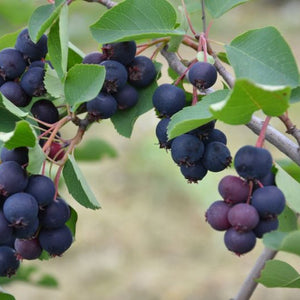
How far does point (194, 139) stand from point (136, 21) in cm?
19

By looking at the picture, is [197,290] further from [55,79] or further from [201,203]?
[55,79]

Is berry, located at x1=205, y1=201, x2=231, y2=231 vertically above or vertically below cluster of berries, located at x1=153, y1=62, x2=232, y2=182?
below

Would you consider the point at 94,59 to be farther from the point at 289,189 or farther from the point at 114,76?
the point at 289,189

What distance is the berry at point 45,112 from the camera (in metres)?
0.91

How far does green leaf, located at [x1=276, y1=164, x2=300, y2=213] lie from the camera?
744 mm

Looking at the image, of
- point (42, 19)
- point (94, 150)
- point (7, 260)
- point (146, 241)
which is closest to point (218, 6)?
point (42, 19)

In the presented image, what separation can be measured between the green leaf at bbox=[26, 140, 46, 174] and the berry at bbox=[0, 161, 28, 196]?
0.01m

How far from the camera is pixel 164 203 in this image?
411 centimetres

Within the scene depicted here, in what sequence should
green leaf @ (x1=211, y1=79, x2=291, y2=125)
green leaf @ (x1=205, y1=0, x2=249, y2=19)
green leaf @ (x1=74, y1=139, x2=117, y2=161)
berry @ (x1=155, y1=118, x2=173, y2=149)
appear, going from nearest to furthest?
green leaf @ (x1=211, y1=79, x2=291, y2=125) < berry @ (x1=155, y1=118, x2=173, y2=149) < green leaf @ (x1=205, y1=0, x2=249, y2=19) < green leaf @ (x1=74, y1=139, x2=117, y2=161)

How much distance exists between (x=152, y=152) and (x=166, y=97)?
365 centimetres

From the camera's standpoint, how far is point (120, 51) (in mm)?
901

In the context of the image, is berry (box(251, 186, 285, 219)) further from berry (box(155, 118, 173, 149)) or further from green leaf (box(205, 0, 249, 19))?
green leaf (box(205, 0, 249, 19))

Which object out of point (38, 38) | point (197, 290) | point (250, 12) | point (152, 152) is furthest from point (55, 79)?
point (250, 12)

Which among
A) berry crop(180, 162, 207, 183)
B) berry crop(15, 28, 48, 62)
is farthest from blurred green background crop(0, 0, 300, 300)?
berry crop(180, 162, 207, 183)
